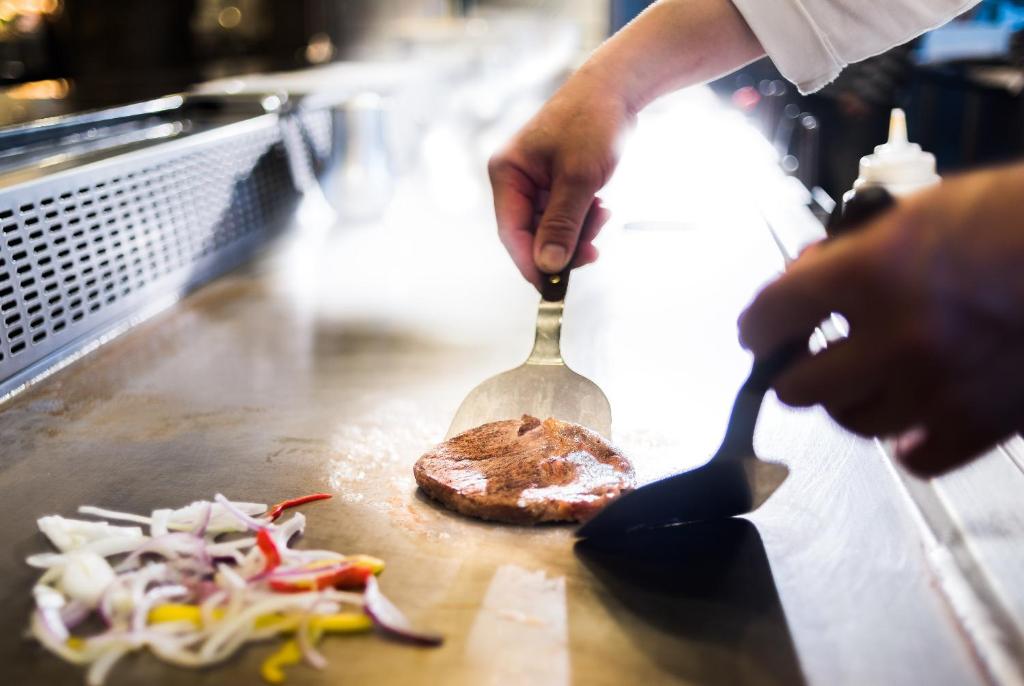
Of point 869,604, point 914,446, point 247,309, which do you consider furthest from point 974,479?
point 247,309

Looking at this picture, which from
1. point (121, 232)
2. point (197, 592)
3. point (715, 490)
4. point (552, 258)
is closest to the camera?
point (197, 592)

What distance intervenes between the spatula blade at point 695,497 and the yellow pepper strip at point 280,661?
315 millimetres

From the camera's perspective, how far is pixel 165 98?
2562 mm

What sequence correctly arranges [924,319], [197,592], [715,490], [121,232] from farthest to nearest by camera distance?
[121,232], [715,490], [197,592], [924,319]

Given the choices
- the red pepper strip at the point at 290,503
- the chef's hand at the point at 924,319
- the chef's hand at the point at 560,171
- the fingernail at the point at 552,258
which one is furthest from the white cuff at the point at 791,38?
the red pepper strip at the point at 290,503

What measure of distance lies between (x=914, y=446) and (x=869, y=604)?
213 millimetres

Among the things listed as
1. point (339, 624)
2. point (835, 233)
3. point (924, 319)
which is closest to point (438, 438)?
point (339, 624)

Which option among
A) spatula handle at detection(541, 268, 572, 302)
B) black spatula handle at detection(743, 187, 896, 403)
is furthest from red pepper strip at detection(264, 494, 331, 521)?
black spatula handle at detection(743, 187, 896, 403)

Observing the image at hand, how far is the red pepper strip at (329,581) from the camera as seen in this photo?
2.95 ft

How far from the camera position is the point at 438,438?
1.32m

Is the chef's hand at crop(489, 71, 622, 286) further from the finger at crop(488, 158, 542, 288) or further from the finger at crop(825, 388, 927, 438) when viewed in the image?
the finger at crop(825, 388, 927, 438)

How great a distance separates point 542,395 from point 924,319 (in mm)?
702

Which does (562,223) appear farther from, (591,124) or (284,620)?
(284,620)

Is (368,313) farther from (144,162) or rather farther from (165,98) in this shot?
(165,98)
